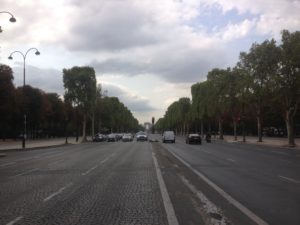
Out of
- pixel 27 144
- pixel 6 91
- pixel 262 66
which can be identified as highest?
pixel 262 66

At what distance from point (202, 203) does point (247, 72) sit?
6237 centimetres

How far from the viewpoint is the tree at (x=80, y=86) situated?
3834 inches

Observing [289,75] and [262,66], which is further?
[262,66]

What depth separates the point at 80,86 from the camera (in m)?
98.0

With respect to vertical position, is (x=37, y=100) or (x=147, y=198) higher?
(x=37, y=100)

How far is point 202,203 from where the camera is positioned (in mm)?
13078

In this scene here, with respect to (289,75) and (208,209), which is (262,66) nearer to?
(289,75)

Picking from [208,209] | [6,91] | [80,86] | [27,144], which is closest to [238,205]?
[208,209]

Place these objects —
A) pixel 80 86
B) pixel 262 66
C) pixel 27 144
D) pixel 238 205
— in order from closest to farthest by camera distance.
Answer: pixel 238 205, pixel 262 66, pixel 27 144, pixel 80 86

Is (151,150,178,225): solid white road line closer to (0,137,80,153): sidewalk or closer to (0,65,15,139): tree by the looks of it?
(0,137,80,153): sidewalk

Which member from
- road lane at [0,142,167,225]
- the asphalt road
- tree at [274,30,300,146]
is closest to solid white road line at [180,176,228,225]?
the asphalt road

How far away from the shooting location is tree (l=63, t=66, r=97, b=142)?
97.4 meters

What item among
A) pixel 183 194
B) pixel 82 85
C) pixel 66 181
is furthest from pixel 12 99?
pixel 183 194

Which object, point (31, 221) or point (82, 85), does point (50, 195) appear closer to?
point (31, 221)
